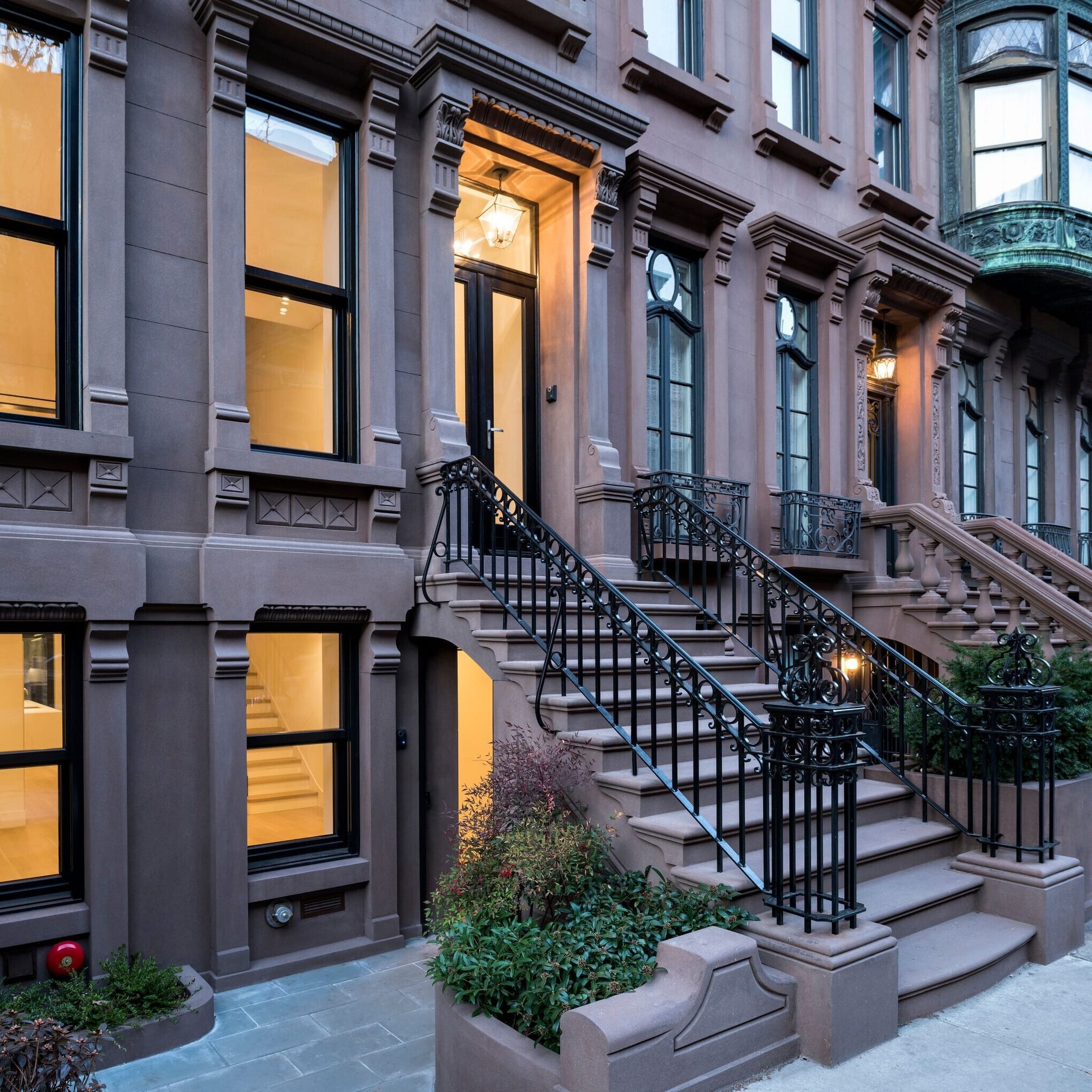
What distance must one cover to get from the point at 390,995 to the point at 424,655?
2.54 meters

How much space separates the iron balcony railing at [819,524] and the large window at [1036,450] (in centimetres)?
606

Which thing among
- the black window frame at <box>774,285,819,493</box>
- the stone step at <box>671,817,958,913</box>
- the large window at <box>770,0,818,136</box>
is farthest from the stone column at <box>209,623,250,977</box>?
the large window at <box>770,0,818,136</box>

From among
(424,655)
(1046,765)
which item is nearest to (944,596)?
(1046,765)

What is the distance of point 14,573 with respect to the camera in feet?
18.1

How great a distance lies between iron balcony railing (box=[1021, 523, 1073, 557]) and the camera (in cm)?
1477

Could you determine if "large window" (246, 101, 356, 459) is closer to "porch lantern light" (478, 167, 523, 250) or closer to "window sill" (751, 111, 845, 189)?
"porch lantern light" (478, 167, 523, 250)

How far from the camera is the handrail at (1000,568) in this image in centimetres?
930

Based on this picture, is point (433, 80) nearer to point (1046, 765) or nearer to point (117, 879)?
point (117, 879)

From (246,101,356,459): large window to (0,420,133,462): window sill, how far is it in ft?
3.74

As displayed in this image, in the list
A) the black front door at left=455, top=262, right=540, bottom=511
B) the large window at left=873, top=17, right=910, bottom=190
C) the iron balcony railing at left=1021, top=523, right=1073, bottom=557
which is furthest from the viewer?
the iron balcony railing at left=1021, top=523, right=1073, bottom=557

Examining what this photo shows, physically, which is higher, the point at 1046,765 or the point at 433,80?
the point at 433,80

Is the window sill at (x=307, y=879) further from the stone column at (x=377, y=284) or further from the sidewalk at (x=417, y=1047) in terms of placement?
the stone column at (x=377, y=284)

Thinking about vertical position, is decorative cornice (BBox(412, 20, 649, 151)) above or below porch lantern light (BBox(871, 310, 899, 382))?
above

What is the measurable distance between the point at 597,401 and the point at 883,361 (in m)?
5.57
